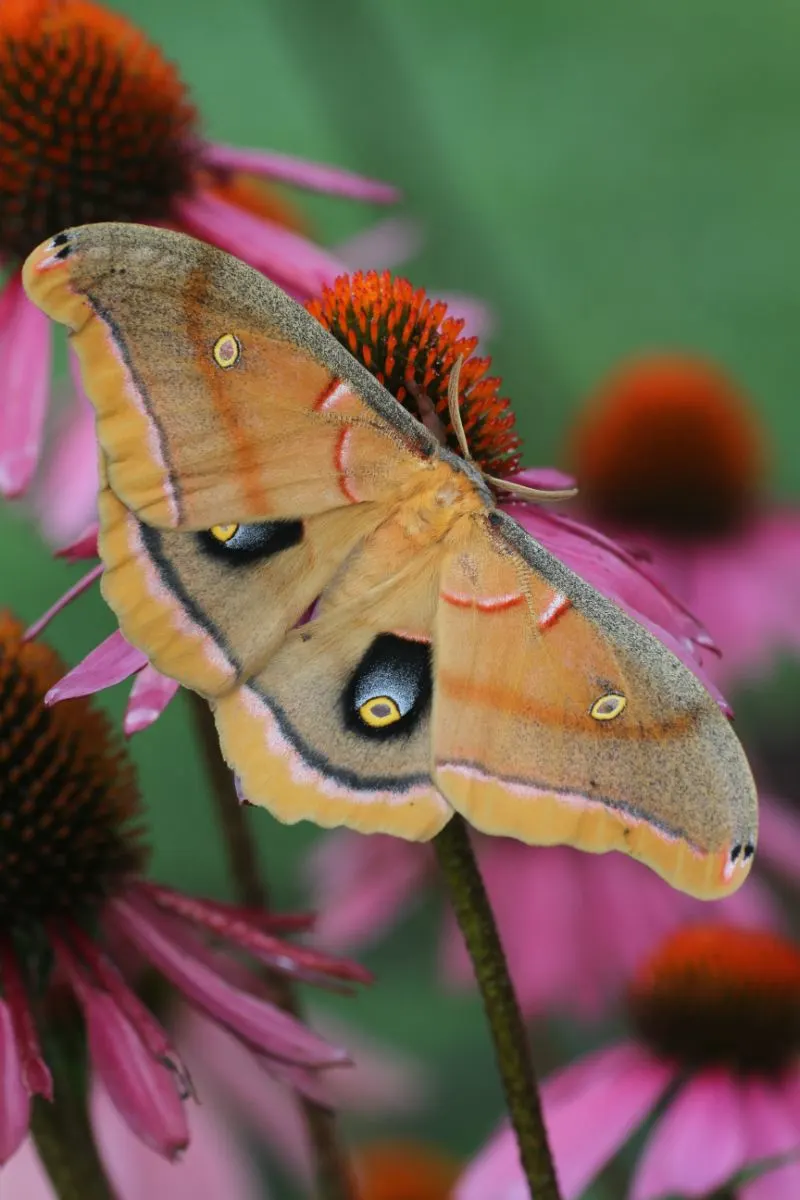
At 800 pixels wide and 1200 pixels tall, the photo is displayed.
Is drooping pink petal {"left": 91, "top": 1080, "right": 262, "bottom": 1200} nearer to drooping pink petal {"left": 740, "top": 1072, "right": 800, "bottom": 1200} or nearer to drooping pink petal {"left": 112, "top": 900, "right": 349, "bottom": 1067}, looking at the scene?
drooping pink petal {"left": 112, "top": 900, "right": 349, "bottom": 1067}

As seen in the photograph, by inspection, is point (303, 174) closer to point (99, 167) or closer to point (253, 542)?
point (99, 167)

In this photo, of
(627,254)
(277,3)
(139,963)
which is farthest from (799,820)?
(627,254)

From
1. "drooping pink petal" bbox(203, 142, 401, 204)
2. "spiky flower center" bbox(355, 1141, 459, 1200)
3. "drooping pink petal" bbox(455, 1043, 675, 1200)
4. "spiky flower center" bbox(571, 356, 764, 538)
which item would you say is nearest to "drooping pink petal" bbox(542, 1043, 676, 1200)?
"drooping pink petal" bbox(455, 1043, 675, 1200)

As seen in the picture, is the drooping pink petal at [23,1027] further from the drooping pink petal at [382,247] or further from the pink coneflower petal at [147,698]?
the drooping pink petal at [382,247]

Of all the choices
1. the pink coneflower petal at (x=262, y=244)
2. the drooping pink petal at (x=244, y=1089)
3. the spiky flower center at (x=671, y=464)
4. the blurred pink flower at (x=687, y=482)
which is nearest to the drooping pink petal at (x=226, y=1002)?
the pink coneflower petal at (x=262, y=244)

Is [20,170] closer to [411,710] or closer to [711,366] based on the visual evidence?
[411,710]
